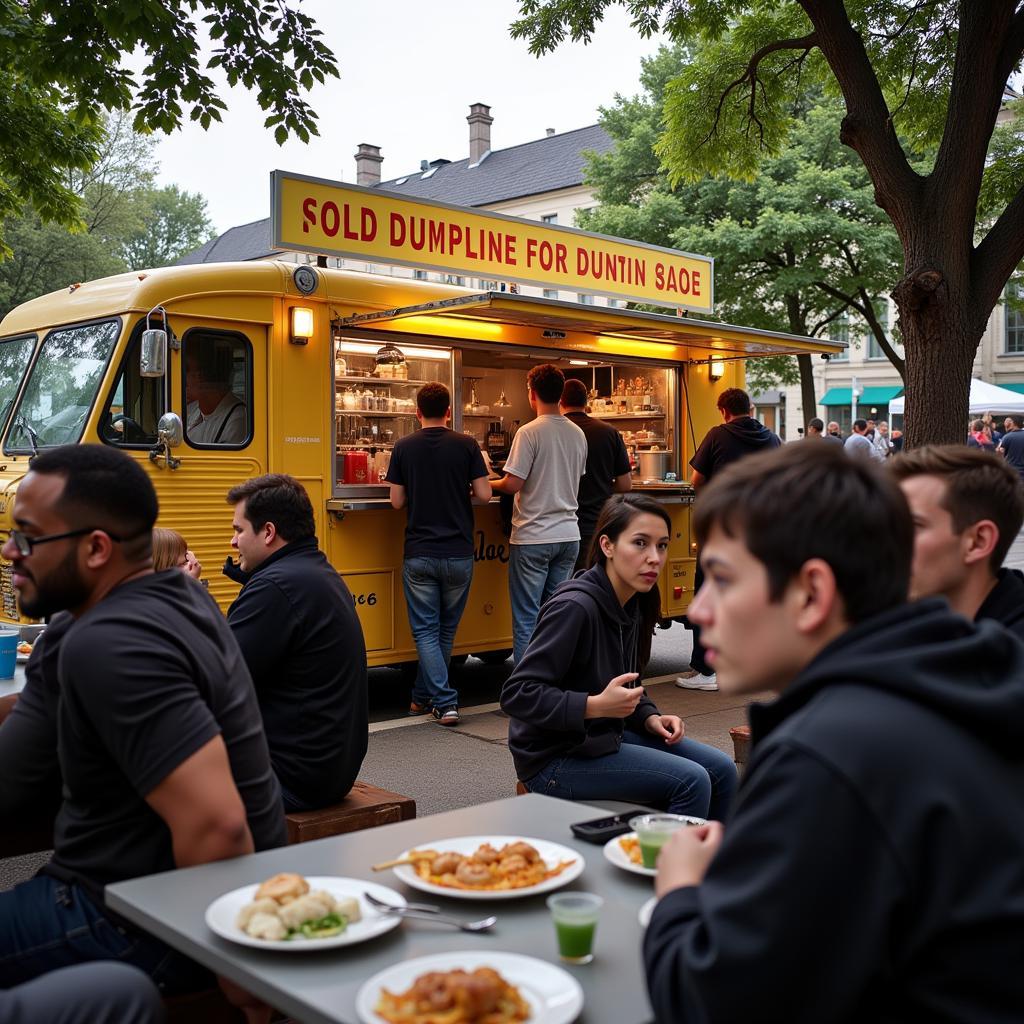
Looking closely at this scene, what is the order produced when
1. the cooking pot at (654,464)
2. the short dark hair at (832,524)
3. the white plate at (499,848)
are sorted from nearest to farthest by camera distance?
the short dark hair at (832,524) → the white plate at (499,848) → the cooking pot at (654,464)

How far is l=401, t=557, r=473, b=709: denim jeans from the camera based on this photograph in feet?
26.6

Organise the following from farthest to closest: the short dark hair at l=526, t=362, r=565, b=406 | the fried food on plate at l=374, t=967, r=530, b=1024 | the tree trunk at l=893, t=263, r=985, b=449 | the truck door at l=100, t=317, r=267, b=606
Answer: the short dark hair at l=526, t=362, r=565, b=406 < the tree trunk at l=893, t=263, r=985, b=449 < the truck door at l=100, t=317, r=267, b=606 < the fried food on plate at l=374, t=967, r=530, b=1024

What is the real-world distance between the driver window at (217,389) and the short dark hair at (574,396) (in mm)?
2726

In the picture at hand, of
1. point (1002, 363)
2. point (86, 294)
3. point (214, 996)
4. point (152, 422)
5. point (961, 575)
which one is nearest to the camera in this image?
point (214, 996)

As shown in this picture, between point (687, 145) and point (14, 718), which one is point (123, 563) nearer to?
point (14, 718)

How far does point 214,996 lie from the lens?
2.62m

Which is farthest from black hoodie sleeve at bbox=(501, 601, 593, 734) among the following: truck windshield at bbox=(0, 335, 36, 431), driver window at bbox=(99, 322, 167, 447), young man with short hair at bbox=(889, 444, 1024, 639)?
truck windshield at bbox=(0, 335, 36, 431)

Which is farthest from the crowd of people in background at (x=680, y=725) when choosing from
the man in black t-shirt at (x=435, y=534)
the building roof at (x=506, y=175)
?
the building roof at (x=506, y=175)

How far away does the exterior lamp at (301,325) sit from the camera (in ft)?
26.3

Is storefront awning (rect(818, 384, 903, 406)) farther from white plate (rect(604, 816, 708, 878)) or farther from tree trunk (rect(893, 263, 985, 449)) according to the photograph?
white plate (rect(604, 816, 708, 878))

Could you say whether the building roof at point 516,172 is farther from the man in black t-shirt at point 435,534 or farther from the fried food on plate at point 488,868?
the fried food on plate at point 488,868

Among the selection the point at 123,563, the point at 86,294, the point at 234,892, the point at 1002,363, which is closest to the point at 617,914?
the point at 234,892

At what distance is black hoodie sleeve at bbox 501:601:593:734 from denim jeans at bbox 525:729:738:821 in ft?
0.62

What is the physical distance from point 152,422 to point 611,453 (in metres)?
3.66
